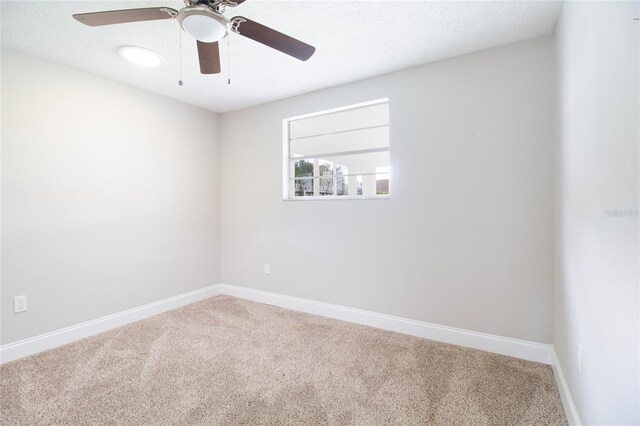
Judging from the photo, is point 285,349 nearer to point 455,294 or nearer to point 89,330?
point 455,294

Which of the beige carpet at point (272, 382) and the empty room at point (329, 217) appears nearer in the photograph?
the empty room at point (329, 217)

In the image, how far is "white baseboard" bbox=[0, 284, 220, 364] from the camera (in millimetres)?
2248

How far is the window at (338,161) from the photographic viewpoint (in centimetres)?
311

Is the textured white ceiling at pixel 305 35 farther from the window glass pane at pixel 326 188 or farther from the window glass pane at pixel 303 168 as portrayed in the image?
the window glass pane at pixel 326 188

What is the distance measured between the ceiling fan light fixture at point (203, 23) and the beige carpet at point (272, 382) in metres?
1.99

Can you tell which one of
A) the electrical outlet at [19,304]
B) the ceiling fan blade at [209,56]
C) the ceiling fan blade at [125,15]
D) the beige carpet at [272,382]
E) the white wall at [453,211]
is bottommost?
the beige carpet at [272,382]

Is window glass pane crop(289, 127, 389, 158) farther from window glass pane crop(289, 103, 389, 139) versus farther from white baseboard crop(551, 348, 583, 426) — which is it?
white baseboard crop(551, 348, 583, 426)

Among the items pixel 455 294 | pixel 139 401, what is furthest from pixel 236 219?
pixel 455 294

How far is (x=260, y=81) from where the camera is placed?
9.50 feet

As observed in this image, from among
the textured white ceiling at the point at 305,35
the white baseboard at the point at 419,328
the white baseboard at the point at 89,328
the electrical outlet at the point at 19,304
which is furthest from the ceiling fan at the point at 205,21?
the white baseboard at the point at 89,328

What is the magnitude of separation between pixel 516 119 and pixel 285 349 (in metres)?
2.52

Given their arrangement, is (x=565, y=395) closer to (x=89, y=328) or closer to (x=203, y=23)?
(x=203, y=23)

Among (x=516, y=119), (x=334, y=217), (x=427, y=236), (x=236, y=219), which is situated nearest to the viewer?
(x=516, y=119)

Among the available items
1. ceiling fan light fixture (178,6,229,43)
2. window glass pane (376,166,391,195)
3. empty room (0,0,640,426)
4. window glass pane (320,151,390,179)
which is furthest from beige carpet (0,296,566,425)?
ceiling fan light fixture (178,6,229,43)
